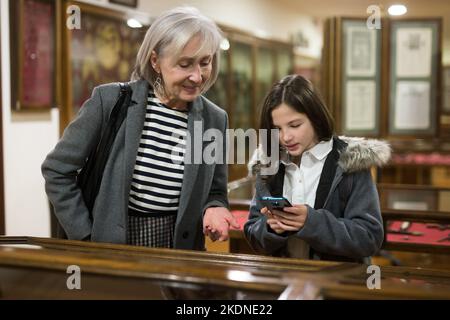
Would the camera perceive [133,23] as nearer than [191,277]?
No

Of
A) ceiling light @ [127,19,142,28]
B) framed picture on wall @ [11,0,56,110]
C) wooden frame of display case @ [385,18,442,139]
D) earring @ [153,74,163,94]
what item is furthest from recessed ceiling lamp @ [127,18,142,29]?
earring @ [153,74,163,94]

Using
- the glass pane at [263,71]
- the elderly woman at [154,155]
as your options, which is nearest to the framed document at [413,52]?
the glass pane at [263,71]

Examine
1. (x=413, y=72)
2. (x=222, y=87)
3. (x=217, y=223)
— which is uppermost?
(x=413, y=72)

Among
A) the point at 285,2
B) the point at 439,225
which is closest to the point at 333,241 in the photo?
the point at 439,225

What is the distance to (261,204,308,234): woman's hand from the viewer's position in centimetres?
175

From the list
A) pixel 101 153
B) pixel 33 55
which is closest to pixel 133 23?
pixel 33 55

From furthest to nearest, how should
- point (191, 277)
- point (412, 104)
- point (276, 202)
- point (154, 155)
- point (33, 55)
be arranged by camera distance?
point (412, 104) → point (33, 55) → point (154, 155) → point (276, 202) → point (191, 277)

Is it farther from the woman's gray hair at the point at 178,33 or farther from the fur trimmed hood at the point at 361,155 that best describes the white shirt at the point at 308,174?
the woman's gray hair at the point at 178,33

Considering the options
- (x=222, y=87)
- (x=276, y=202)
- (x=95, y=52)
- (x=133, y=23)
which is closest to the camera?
(x=276, y=202)

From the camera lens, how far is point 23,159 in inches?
168

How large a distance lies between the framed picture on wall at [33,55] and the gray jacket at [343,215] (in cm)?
273

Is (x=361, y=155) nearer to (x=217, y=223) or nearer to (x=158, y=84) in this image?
(x=217, y=223)

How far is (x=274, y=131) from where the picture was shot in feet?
6.35

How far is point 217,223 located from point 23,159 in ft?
9.01
